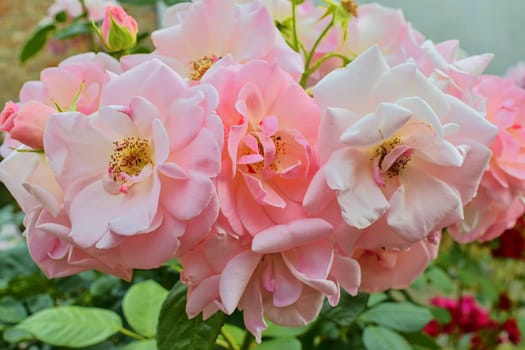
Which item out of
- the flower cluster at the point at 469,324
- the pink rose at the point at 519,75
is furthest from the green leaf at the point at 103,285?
the pink rose at the point at 519,75

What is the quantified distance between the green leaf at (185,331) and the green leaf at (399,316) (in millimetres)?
279

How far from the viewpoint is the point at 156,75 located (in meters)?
0.35

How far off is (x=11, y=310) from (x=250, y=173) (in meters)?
0.51

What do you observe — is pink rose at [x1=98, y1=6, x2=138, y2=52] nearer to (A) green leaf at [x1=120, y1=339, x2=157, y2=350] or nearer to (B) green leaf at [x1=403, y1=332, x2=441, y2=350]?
(A) green leaf at [x1=120, y1=339, x2=157, y2=350]

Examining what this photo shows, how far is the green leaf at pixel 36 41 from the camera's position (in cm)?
88

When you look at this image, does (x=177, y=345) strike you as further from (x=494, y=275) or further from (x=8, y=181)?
(x=494, y=275)

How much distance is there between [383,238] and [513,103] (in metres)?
0.19

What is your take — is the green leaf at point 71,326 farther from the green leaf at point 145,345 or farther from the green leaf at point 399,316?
the green leaf at point 399,316

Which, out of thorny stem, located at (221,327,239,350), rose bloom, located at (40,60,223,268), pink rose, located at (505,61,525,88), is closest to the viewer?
rose bloom, located at (40,60,223,268)

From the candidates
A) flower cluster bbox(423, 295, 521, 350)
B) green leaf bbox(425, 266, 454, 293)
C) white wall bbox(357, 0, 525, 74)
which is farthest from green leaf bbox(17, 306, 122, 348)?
white wall bbox(357, 0, 525, 74)

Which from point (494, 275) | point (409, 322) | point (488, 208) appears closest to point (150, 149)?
point (488, 208)

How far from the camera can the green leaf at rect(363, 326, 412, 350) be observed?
25.1 inches

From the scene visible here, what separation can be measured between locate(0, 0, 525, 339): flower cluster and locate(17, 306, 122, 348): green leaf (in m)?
0.24

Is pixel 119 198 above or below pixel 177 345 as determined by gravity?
above
